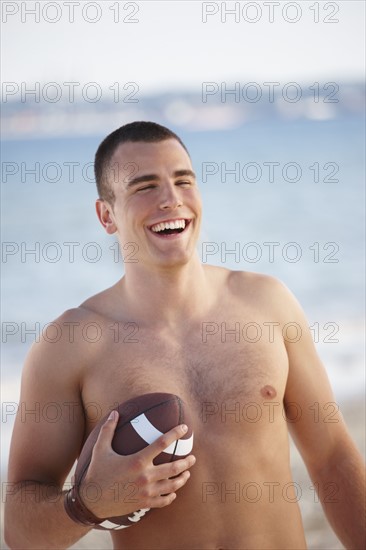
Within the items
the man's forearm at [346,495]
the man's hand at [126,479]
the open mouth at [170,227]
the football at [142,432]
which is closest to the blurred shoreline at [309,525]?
A: the man's forearm at [346,495]

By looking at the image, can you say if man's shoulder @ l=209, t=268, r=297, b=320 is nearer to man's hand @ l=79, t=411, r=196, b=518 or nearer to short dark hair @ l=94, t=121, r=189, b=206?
short dark hair @ l=94, t=121, r=189, b=206

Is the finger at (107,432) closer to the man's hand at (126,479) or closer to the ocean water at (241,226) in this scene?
the man's hand at (126,479)

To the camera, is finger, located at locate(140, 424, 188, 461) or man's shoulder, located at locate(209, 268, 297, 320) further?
man's shoulder, located at locate(209, 268, 297, 320)

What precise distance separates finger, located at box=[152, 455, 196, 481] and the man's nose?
77 centimetres

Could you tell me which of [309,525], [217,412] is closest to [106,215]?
[217,412]

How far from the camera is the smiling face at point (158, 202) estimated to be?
246 cm

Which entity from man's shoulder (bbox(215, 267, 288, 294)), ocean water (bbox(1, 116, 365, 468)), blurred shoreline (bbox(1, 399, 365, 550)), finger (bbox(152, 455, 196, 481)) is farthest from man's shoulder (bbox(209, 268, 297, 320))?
ocean water (bbox(1, 116, 365, 468))

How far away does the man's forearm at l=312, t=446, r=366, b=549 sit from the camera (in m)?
2.51

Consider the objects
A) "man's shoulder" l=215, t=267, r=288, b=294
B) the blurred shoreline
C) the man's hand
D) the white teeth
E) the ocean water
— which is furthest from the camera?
→ the ocean water

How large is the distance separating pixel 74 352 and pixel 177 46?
17121 millimetres

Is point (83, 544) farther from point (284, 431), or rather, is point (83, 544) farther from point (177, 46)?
point (177, 46)

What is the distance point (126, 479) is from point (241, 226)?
450 inches

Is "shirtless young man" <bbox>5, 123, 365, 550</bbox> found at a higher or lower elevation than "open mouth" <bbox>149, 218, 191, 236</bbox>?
lower

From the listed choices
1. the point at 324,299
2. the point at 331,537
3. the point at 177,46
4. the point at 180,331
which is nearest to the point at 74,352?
the point at 180,331
